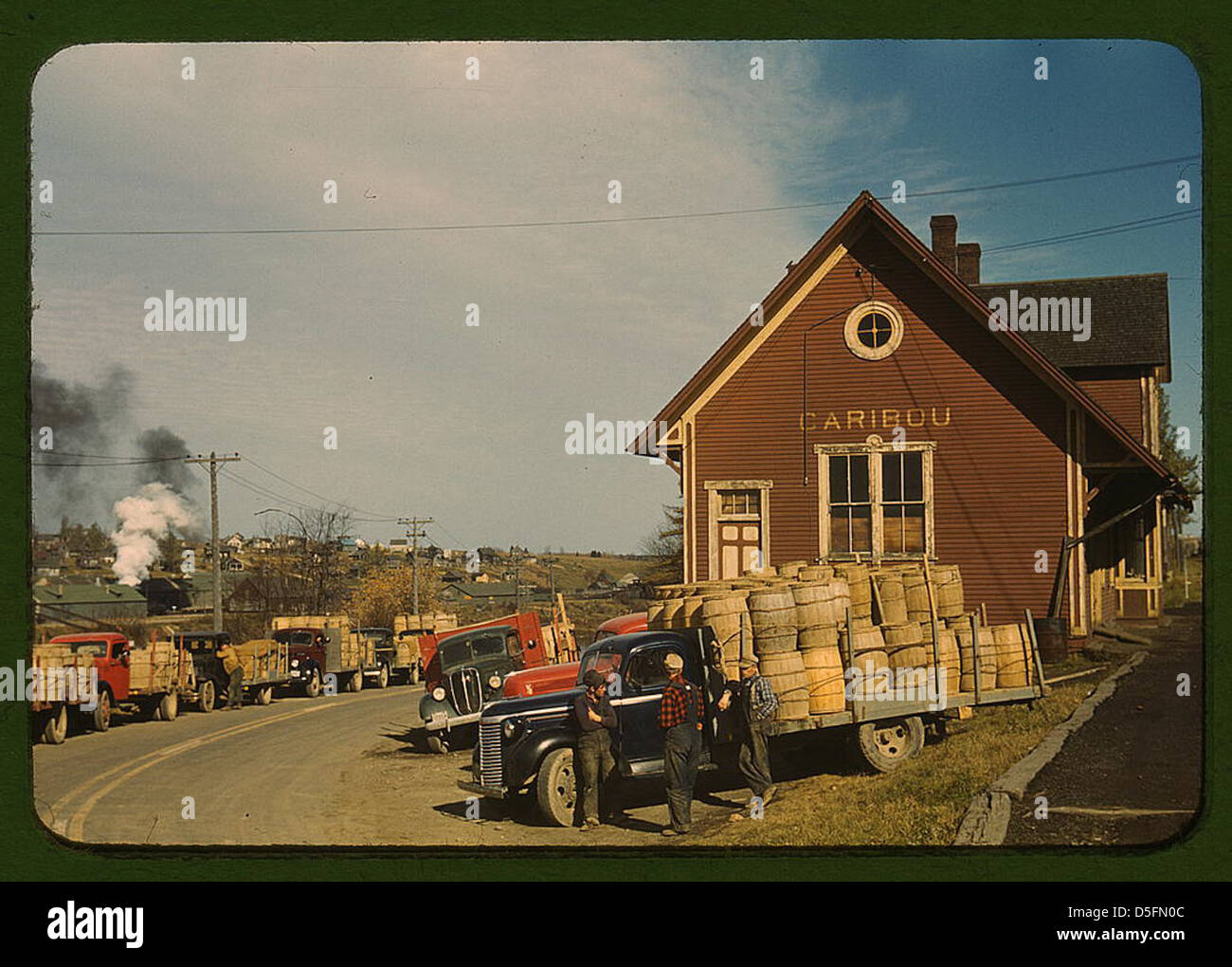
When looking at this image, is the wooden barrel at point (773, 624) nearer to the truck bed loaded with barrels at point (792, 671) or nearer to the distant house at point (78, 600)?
the truck bed loaded with barrels at point (792, 671)

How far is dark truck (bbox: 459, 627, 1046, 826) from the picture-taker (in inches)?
273

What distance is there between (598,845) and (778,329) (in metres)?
4.20

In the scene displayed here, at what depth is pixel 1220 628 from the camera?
7016 millimetres

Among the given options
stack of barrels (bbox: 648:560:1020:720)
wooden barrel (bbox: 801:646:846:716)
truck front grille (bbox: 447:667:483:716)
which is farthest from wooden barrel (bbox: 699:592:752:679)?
truck front grille (bbox: 447:667:483:716)

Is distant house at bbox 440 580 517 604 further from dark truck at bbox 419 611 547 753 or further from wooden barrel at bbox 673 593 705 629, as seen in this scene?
wooden barrel at bbox 673 593 705 629

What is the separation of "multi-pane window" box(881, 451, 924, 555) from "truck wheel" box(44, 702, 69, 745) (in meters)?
6.57

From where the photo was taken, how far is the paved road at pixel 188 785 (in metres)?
7.09

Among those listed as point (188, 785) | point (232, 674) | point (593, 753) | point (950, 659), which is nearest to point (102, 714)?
point (188, 785)

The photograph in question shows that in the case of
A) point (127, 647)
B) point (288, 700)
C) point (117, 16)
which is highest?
point (117, 16)

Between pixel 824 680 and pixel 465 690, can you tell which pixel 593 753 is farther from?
pixel 824 680

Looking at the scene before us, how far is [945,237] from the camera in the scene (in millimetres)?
7156

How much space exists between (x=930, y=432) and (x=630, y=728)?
3.28 m
